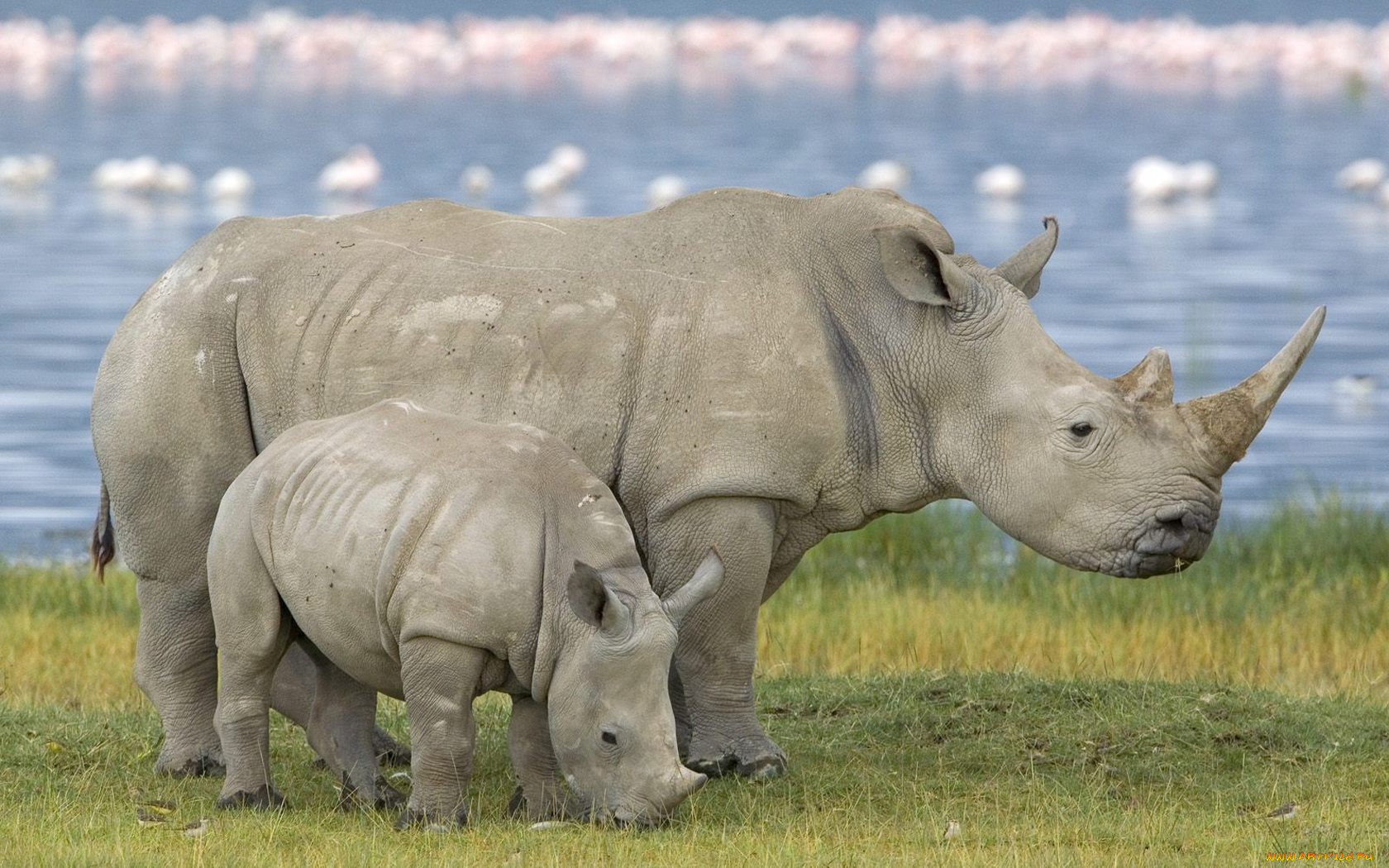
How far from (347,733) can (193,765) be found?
84 centimetres

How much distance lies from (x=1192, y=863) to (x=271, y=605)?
2.98 m

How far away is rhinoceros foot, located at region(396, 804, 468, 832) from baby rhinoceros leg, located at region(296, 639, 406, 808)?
1.58ft

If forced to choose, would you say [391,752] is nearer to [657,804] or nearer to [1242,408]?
[657,804]

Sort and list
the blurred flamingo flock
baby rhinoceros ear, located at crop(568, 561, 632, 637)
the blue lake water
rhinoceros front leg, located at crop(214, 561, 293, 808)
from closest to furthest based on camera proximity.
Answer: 1. baby rhinoceros ear, located at crop(568, 561, 632, 637)
2. rhinoceros front leg, located at crop(214, 561, 293, 808)
3. the blue lake water
4. the blurred flamingo flock

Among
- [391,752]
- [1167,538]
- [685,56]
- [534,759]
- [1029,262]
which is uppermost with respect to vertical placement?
[1029,262]

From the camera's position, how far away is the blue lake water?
21.1m

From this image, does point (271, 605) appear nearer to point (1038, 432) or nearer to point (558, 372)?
point (558, 372)

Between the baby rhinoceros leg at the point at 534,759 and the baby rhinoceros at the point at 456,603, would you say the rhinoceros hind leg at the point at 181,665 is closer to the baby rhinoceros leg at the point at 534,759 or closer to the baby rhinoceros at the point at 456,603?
the baby rhinoceros at the point at 456,603

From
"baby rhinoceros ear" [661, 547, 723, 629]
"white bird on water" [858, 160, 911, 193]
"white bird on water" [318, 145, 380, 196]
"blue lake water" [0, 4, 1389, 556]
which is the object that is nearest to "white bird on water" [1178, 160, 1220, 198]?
"blue lake water" [0, 4, 1389, 556]

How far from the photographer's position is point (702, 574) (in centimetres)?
782

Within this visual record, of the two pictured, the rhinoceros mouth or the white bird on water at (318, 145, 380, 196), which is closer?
the rhinoceros mouth

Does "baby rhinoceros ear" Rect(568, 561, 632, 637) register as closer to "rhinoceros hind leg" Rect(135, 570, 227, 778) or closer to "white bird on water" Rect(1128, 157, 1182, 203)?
"rhinoceros hind leg" Rect(135, 570, 227, 778)

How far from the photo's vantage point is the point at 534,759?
7.96 m

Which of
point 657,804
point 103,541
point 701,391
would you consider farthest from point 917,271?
point 103,541
